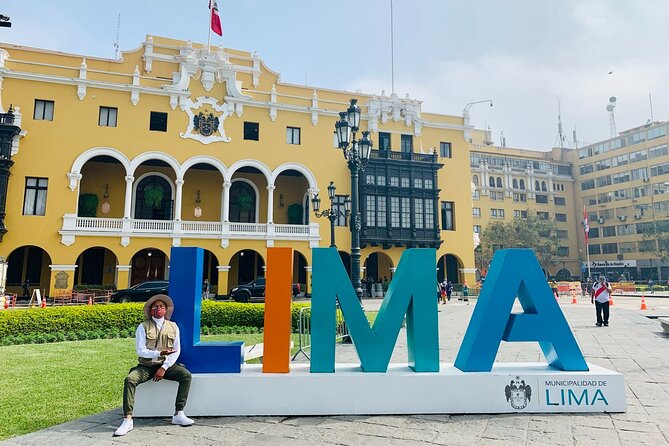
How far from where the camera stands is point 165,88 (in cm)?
2569

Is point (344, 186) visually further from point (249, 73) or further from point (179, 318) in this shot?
point (179, 318)

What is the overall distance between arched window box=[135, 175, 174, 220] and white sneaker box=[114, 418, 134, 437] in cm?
2414

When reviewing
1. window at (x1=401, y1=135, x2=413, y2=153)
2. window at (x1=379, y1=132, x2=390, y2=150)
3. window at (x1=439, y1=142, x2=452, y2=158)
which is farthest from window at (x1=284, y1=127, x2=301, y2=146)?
window at (x1=439, y1=142, x2=452, y2=158)

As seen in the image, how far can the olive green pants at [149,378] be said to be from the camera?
4679 millimetres

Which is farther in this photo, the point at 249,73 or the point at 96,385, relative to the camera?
the point at 249,73

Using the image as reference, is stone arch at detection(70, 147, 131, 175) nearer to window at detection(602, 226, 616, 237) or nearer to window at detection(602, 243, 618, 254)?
window at detection(602, 243, 618, 254)

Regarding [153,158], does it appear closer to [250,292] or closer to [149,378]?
[250,292]

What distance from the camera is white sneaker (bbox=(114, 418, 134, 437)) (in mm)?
4467

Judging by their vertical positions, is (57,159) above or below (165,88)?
below

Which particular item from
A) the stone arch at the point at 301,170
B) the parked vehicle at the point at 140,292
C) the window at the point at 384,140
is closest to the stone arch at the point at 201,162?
the stone arch at the point at 301,170

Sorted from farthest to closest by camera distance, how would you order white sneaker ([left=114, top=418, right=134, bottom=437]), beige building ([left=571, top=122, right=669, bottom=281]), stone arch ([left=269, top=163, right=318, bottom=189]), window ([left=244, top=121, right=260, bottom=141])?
beige building ([left=571, top=122, right=669, bottom=281])
stone arch ([left=269, top=163, right=318, bottom=189])
window ([left=244, top=121, right=260, bottom=141])
white sneaker ([left=114, top=418, right=134, bottom=437])

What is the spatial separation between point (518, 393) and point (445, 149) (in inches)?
1157

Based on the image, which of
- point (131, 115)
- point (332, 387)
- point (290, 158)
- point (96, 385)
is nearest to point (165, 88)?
point (131, 115)

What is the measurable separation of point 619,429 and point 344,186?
25.3m
